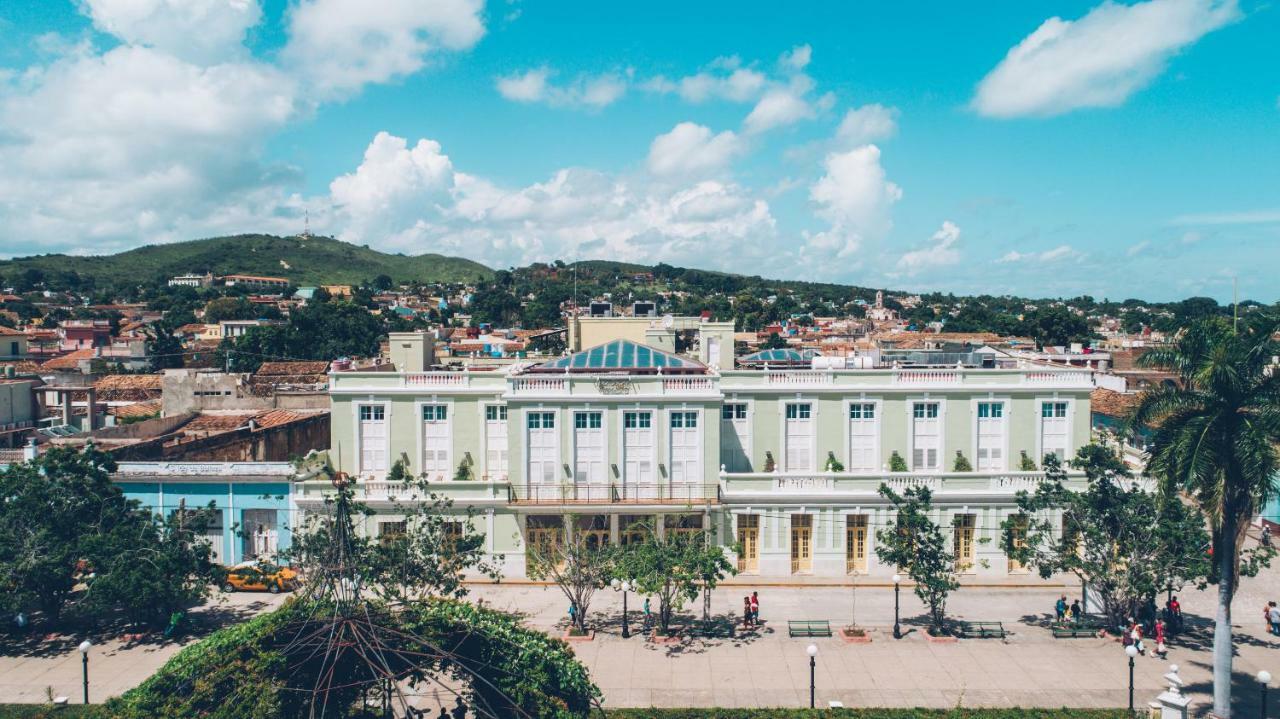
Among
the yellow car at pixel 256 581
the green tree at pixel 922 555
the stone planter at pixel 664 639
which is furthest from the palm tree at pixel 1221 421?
the yellow car at pixel 256 581

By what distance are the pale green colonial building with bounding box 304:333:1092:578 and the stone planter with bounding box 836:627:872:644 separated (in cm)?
462

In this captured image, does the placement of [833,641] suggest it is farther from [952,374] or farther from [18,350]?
[18,350]

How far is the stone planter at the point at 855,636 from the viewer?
2398cm

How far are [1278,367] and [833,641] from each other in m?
12.9

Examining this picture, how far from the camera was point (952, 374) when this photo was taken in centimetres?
3123

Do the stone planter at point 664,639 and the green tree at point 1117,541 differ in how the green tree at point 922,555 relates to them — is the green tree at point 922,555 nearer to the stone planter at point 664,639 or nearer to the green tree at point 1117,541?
the green tree at point 1117,541

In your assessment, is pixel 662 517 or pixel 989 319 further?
pixel 989 319

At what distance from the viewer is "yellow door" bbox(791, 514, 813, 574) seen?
2938 centimetres

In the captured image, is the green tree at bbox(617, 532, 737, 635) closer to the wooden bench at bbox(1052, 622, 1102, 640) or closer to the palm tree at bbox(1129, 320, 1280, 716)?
the wooden bench at bbox(1052, 622, 1102, 640)

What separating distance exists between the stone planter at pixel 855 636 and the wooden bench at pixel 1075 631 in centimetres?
536

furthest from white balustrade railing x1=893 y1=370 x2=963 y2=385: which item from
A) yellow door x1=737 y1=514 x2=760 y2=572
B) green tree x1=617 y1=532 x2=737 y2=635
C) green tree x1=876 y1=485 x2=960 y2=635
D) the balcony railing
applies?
green tree x1=617 y1=532 x2=737 y2=635

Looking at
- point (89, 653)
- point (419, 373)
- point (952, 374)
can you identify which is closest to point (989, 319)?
point (952, 374)

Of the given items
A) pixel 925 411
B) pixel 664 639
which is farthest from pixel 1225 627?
pixel 664 639

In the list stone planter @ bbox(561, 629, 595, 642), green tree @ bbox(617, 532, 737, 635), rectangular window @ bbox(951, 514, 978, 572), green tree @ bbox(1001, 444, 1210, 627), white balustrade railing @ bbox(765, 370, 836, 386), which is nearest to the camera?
green tree @ bbox(1001, 444, 1210, 627)
